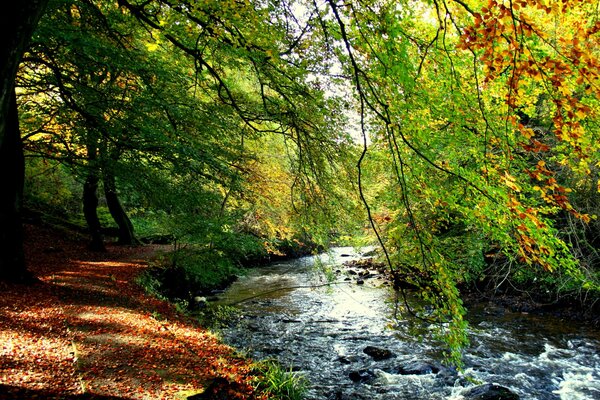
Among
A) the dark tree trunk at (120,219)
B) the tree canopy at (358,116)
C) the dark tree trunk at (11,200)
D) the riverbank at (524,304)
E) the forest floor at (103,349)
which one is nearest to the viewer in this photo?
the tree canopy at (358,116)

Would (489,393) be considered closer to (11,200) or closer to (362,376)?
(362,376)

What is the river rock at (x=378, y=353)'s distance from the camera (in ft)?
25.9

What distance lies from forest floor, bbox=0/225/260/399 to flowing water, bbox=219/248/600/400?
1879mm

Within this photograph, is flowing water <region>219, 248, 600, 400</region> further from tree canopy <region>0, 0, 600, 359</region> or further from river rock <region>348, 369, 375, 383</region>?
tree canopy <region>0, 0, 600, 359</region>

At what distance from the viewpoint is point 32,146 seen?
376 inches

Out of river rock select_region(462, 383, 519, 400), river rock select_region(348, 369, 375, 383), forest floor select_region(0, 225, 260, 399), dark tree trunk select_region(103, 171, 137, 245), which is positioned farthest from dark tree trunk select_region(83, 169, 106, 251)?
river rock select_region(462, 383, 519, 400)

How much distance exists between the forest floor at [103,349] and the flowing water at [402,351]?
1.88 m

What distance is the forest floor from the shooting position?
3928 mm

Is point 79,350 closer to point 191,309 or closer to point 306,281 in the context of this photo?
point 191,309

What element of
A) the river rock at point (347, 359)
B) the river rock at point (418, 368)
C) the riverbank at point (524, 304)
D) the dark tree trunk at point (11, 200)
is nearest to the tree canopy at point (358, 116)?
the dark tree trunk at point (11, 200)

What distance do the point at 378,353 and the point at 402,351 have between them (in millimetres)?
647

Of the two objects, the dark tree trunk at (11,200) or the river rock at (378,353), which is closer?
the dark tree trunk at (11,200)

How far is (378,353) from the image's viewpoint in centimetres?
802

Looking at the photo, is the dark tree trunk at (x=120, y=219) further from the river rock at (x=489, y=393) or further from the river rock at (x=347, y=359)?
the river rock at (x=489, y=393)
